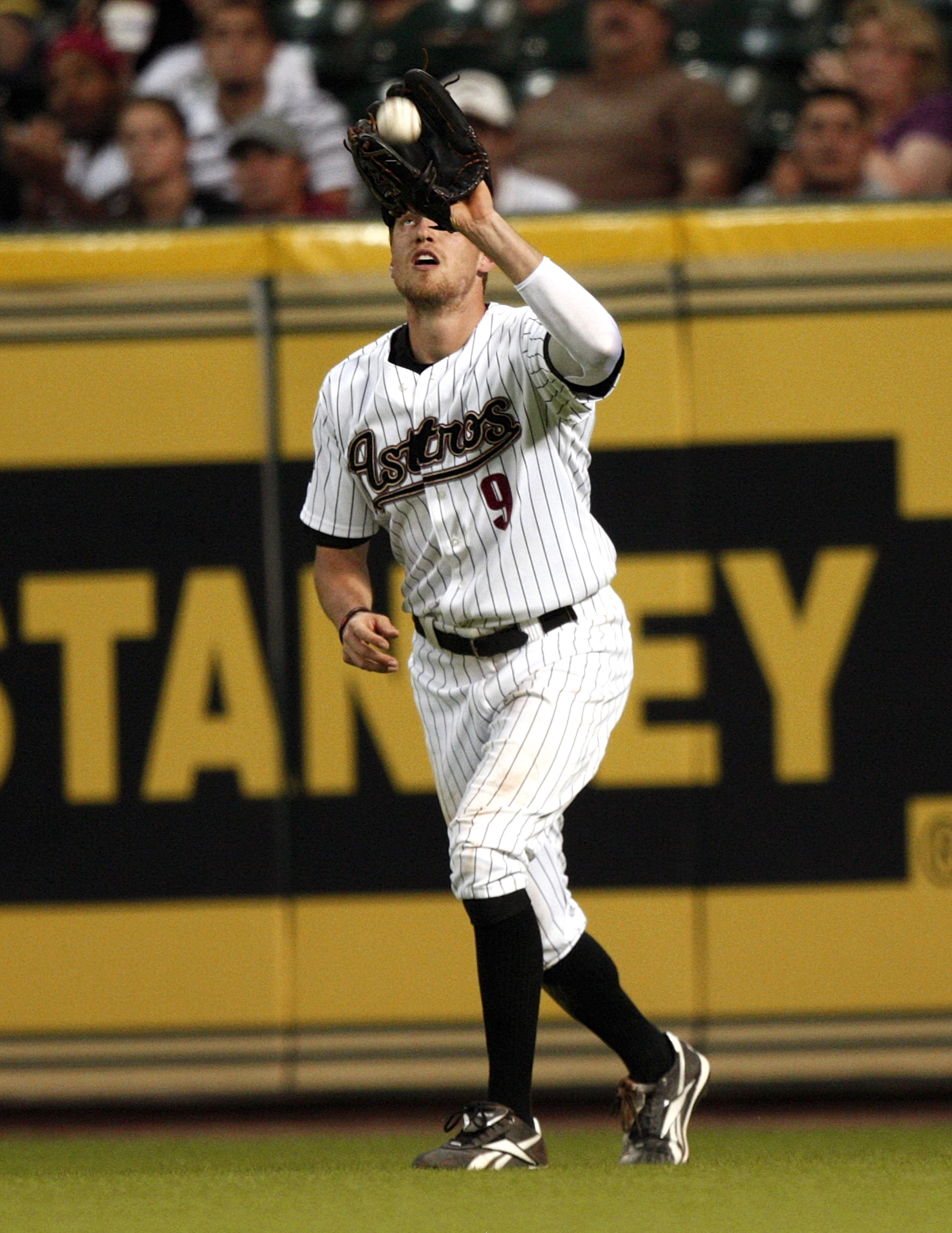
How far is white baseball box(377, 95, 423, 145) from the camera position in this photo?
2.59 m

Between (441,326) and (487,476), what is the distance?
28 centimetres

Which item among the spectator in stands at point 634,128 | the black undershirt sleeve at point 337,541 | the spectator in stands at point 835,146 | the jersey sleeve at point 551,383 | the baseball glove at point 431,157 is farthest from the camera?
the spectator in stands at point 634,128

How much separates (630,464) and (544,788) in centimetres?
134

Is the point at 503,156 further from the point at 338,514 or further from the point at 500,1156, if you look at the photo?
the point at 500,1156

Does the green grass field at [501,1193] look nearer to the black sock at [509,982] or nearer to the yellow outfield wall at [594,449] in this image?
the black sock at [509,982]

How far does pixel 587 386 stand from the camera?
2.69 metres

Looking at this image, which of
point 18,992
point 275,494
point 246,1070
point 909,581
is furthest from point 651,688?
point 18,992

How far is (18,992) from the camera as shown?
Answer: 399 centimetres

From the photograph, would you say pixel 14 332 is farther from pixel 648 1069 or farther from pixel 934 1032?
pixel 934 1032

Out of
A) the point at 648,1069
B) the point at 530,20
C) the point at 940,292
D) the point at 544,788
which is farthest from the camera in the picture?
the point at 530,20

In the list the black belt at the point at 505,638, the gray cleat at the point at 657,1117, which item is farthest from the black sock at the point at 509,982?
the black belt at the point at 505,638

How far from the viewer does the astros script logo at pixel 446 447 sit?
2.85 metres

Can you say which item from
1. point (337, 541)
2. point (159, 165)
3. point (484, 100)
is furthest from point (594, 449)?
point (159, 165)

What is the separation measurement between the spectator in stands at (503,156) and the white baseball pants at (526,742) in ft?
6.91
